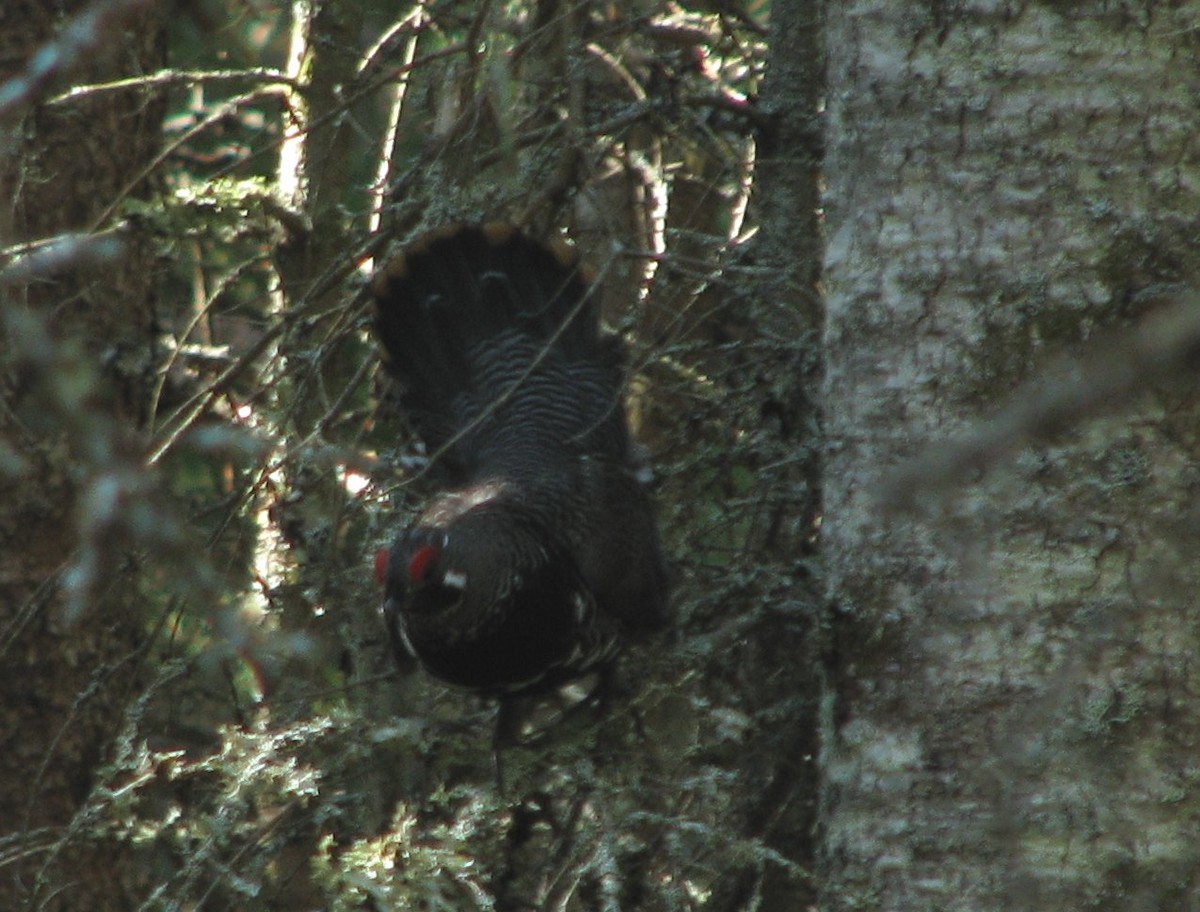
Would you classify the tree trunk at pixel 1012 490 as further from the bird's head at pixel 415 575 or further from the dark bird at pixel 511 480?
the bird's head at pixel 415 575

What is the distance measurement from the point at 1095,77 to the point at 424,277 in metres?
2.21

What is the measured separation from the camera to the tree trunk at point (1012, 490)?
2482 millimetres

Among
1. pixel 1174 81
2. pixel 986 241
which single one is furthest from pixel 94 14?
pixel 1174 81

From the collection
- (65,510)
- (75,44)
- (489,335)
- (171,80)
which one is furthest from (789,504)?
(65,510)

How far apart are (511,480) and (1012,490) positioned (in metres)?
1.92

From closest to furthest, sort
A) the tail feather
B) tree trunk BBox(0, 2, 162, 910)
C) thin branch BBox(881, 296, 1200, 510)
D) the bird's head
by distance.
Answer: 1. thin branch BBox(881, 296, 1200, 510)
2. the bird's head
3. the tail feather
4. tree trunk BBox(0, 2, 162, 910)

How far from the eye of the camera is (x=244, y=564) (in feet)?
12.0

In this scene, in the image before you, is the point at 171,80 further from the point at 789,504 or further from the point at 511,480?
the point at 789,504

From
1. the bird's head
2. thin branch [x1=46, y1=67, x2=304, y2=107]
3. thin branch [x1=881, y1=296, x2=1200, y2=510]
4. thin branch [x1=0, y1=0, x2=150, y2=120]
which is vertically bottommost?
the bird's head

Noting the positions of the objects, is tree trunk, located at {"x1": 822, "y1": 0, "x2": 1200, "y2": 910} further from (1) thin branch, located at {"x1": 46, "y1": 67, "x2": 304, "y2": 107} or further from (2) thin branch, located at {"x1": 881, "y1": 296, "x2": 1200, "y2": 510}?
(1) thin branch, located at {"x1": 46, "y1": 67, "x2": 304, "y2": 107}

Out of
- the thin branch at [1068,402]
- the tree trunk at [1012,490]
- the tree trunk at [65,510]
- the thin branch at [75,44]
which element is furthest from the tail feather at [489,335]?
the thin branch at [1068,402]

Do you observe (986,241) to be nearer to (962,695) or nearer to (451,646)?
(962,695)

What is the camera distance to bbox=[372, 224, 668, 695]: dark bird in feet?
11.8

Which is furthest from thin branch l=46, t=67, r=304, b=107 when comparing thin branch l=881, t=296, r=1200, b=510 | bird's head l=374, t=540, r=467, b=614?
thin branch l=881, t=296, r=1200, b=510
